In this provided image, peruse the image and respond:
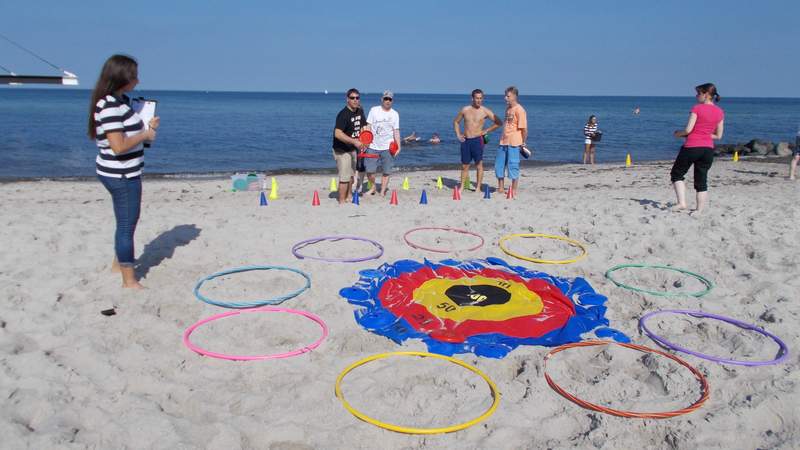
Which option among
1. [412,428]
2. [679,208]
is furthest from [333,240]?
[679,208]

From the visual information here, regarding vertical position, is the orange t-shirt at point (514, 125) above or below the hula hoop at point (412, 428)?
above

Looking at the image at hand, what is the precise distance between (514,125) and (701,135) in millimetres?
3122

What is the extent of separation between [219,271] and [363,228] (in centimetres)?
244

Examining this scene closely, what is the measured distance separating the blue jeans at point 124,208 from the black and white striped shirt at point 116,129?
0.23 ft

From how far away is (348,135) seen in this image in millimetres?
9016

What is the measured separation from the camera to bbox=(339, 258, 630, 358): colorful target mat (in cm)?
451

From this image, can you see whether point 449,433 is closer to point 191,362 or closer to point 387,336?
point 387,336

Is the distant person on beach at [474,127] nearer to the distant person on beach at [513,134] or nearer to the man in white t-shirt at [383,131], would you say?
the distant person on beach at [513,134]

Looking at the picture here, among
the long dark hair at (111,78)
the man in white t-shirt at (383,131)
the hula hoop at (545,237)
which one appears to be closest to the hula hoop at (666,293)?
the hula hoop at (545,237)

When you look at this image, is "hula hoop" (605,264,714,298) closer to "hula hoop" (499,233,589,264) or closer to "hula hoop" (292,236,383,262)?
"hula hoop" (499,233,589,264)

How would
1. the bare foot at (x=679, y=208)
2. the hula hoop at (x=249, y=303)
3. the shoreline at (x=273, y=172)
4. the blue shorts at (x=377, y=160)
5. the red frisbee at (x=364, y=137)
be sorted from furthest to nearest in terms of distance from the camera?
the shoreline at (x=273, y=172) < the blue shorts at (x=377, y=160) < the red frisbee at (x=364, y=137) < the bare foot at (x=679, y=208) < the hula hoop at (x=249, y=303)

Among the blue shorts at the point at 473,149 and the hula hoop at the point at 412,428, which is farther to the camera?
the blue shorts at the point at 473,149

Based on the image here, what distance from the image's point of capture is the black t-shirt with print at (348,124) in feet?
29.2

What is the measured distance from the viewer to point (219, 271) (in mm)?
5922
